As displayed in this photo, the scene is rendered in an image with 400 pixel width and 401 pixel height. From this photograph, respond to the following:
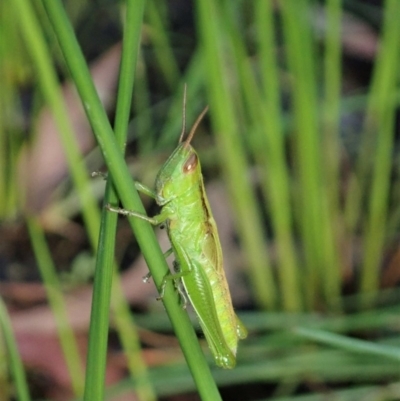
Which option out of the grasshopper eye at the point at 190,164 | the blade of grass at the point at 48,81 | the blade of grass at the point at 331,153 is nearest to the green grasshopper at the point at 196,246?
the grasshopper eye at the point at 190,164

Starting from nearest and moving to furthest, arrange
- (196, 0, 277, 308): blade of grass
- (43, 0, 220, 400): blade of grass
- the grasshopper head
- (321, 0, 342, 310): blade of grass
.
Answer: (43, 0, 220, 400): blade of grass < the grasshopper head < (196, 0, 277, 308): blade of grass < (321, 0, 342, 310): blade of grass

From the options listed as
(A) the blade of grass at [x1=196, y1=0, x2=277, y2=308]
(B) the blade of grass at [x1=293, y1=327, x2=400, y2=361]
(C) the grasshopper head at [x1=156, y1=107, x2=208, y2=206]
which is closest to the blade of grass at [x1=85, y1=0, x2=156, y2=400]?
(B) the blade of grass at [x1=293, y1=327, x2=400, y2=361]

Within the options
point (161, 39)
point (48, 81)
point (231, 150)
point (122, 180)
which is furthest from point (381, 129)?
point (122, 180)

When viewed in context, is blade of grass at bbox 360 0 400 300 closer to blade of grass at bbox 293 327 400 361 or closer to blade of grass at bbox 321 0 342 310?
blade of grass at bbox 321 0 342 310

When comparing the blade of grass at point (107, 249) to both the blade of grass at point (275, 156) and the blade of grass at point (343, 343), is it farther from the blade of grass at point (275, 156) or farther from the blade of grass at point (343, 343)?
the blade of grass at point (275, 156)

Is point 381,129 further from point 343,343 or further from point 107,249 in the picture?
point 107,249

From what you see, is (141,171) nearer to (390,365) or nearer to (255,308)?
(255,308)

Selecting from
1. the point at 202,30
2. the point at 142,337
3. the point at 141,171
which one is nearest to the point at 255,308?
the point at 142,337
